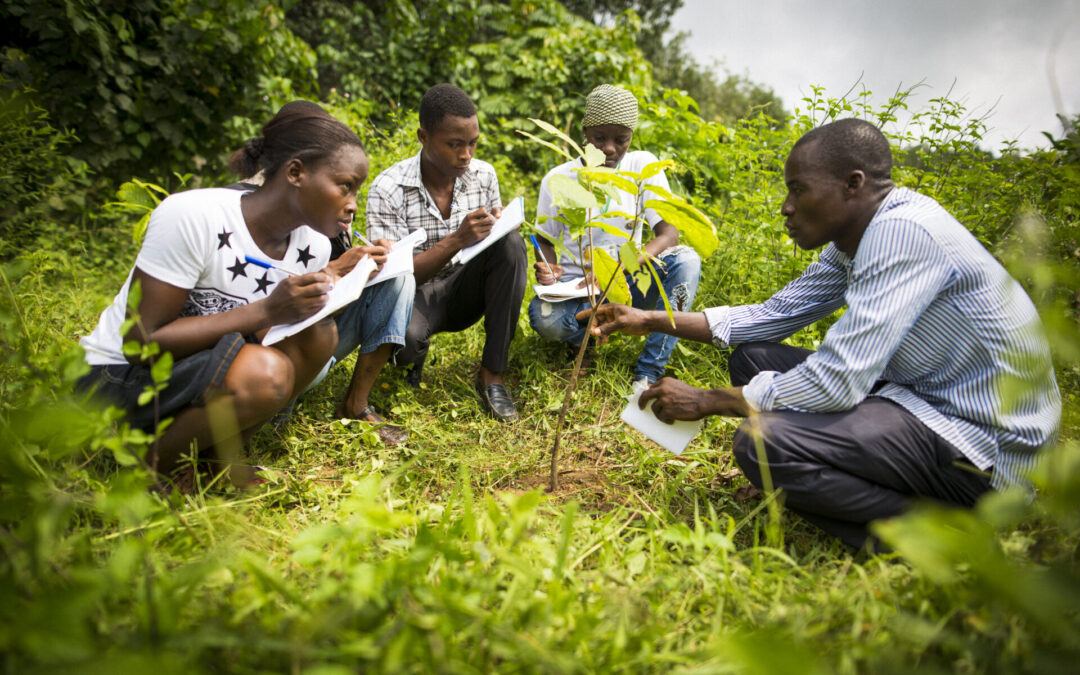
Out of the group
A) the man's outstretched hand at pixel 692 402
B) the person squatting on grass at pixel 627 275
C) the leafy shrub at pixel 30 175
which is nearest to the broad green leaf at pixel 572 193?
the man's outstretched hand at pixel 692 402

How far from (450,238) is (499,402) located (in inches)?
29.4

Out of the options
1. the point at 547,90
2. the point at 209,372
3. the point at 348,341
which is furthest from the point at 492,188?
the point at 547,90

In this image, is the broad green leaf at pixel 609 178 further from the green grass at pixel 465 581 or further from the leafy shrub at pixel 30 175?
the leafy shrub at pixel 30 175

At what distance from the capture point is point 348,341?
8.09ft

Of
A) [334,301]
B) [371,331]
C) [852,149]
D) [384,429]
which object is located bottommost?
[384,429]

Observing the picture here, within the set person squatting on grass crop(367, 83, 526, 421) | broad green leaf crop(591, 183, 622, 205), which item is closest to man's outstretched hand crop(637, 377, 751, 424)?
broad green leaf crop(591, 183, 622, 205)

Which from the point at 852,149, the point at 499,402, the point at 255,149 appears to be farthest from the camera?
the point at 499,402

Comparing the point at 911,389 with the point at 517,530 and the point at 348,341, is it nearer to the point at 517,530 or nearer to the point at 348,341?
the point at 517,530

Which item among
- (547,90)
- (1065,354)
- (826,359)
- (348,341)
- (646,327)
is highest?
(547,90)

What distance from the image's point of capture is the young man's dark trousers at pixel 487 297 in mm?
2639

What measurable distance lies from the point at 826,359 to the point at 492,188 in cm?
186

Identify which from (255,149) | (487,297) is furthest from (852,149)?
(255,149)

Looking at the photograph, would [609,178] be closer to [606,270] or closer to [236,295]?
[606,270]

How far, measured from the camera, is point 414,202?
276 centimetres
